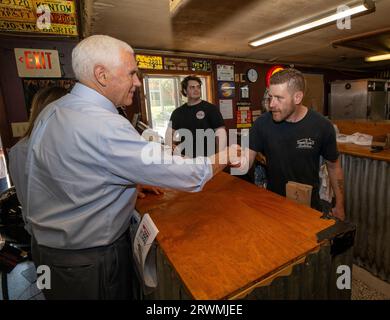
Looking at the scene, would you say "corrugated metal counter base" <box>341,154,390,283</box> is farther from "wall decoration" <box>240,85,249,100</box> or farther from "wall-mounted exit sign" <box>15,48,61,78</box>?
"wall-mounted exit sign" <box>15,48,61,78</box>

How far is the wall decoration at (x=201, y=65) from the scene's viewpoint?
4.50 m

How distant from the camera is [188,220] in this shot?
1.20 m

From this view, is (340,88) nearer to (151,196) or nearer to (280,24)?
(280,24)

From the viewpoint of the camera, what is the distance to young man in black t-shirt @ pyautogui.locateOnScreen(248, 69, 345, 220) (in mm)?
1748

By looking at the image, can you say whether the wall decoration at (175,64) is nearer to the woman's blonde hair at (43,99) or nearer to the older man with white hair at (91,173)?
the woman's blonde hair at (43,99)

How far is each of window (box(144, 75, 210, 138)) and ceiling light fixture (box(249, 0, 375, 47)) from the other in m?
1.60

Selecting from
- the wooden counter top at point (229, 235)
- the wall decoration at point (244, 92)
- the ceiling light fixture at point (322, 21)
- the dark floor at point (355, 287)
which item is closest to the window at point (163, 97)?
the wall decoration at point (244, 92)

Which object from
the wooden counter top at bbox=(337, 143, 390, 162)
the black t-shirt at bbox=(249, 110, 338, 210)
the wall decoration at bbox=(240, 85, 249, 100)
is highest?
the wall decoration at bbox=(240, 85, 249, 100)

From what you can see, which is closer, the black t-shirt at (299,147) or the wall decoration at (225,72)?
the black t-shirt at (299,147)

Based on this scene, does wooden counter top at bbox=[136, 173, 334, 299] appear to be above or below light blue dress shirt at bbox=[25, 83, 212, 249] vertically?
below

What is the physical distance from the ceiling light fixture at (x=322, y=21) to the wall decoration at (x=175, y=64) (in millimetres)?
1306

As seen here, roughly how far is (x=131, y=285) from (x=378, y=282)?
2.38m

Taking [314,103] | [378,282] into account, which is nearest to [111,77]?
[378,282]

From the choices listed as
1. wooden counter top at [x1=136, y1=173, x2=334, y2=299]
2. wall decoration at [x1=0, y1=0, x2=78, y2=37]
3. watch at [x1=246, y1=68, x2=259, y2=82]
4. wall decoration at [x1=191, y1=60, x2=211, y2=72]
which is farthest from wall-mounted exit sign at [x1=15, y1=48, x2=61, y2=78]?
watch at [x1=246, y1=68, x2=259, y2=82]
